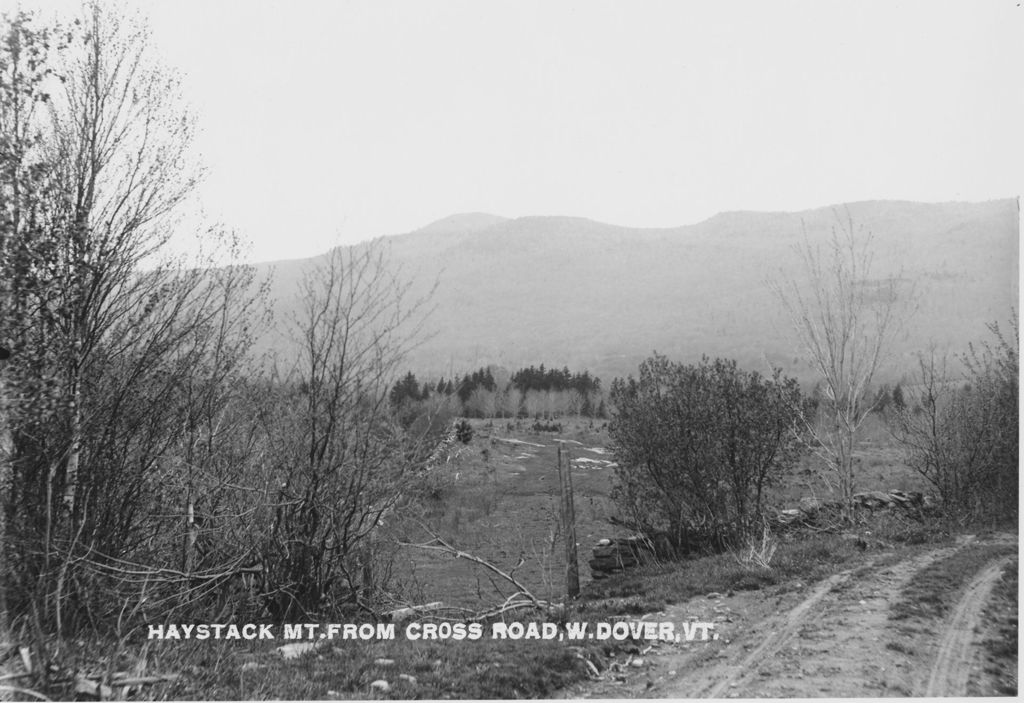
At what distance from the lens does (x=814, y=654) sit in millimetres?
5250

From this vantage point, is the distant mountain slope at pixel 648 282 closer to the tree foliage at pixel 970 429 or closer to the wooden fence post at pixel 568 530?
the tree foliage at pixel 970 429

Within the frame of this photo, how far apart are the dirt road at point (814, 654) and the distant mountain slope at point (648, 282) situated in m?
3.16

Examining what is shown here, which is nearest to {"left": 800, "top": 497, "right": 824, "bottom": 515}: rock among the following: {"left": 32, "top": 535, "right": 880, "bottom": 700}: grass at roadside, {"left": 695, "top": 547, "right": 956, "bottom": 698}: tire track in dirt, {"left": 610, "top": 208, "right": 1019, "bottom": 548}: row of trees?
{"left": 610, "top": 208, "right": 1019, "bottom": 548}: row of trees

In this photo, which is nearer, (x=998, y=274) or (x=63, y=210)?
(x=63, y=210)

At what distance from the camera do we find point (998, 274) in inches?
250

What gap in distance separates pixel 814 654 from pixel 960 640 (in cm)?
125

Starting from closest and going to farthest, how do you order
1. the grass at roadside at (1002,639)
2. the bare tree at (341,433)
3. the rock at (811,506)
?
the grass at roadside at (1002,639) → the bare tree at (341,433) → the rock at (811,506)

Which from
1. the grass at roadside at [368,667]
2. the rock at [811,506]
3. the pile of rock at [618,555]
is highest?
the grass at roadside at [368,667]

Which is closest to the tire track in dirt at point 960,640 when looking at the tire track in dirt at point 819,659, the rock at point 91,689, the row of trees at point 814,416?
the tire track in dirt at point 819,659

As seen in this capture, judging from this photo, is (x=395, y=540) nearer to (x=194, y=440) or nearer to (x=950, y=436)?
(x=194, y=440)

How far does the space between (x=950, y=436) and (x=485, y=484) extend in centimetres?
827

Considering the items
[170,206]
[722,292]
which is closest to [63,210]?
[170,206]

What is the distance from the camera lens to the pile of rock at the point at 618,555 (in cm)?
1173

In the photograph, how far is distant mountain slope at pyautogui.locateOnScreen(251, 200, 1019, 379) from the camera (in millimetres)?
7508
